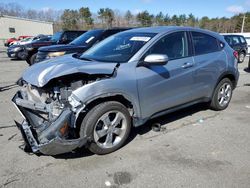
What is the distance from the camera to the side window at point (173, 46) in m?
4.07

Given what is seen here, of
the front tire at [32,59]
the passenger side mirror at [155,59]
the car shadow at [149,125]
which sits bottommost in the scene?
the car shadow at [149,125]

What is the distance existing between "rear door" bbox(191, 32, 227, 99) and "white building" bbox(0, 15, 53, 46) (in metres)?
43.9

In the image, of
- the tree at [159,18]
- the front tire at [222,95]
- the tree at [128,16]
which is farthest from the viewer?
the tree at [159,18]

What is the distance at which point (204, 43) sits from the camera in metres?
4.93

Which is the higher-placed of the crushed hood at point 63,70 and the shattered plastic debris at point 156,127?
the crushed hood at point 63,70

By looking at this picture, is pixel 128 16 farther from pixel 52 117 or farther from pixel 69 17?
pixel 52 117

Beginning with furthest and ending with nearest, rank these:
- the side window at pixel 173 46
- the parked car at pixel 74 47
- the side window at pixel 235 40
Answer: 1. the side window at pixel 235 40
2. the parked car at pixel 74 47
3. the side window at pixel 173 46

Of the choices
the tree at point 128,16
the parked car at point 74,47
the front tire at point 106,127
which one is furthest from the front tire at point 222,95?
the tree at point 128,16

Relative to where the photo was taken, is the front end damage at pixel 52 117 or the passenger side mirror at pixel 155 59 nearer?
the front end damage at pixel 52 117

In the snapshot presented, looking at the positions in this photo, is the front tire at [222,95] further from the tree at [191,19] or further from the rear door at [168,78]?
the tree at [191,19]

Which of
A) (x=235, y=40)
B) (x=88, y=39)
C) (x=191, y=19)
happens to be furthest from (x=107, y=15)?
(x=88, y=39)

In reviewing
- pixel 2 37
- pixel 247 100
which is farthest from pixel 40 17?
pixel 247 100

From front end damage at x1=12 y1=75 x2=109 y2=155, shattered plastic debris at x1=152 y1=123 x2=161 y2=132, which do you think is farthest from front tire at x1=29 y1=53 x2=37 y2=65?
shattered plastic debris at x1=152 y1=123 x2=161 y2=132

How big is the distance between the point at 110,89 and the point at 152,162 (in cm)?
113
